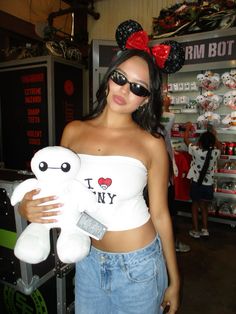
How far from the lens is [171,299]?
105cm

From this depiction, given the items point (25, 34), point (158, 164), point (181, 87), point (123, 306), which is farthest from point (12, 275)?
point (25, 34)

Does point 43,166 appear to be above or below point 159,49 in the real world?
below

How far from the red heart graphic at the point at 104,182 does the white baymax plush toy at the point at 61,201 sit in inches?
2.1

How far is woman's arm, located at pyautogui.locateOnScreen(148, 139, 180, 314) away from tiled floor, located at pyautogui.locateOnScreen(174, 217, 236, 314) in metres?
1.27

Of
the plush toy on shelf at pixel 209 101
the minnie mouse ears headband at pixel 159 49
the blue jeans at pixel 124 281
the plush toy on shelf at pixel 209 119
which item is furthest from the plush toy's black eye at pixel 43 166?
the plush toy on shelf at pixel 209 101

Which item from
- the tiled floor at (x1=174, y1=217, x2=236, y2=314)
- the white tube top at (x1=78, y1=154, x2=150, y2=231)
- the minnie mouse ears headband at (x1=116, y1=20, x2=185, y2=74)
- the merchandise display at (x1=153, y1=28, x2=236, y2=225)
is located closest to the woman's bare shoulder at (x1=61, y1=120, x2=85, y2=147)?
the white tube top at (x1=78, y1=154, x2=150, y2=231)

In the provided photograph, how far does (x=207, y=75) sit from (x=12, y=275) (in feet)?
11.0

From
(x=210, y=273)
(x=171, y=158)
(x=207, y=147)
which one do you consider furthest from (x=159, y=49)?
(x=207, y=147)

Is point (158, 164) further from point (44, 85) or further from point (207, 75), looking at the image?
point (207, 75)

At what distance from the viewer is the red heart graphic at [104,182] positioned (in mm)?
921

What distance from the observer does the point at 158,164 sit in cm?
101

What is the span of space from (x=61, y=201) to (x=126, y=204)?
23 cm

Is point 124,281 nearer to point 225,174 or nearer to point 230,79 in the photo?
point 225,174

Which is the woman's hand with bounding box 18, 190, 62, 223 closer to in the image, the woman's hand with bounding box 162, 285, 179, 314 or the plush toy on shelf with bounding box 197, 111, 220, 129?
the woman's hand with bounding box 162, 285, 179, 314
